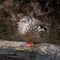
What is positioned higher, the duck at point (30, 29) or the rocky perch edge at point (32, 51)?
the duck at point (30, 29)

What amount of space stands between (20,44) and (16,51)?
1.09 feet

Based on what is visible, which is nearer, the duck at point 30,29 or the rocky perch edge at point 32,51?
the rocky perch edge at point 32,51

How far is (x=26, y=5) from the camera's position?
8844 millimetres

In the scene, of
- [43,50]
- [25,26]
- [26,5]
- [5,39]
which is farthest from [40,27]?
[26,5]

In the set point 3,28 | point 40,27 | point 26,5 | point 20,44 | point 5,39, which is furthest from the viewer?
point 26,5

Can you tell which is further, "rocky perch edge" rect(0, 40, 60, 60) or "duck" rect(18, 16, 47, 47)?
"duck" rect(18, 16, 47, 47)

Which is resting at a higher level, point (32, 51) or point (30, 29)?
point (30, 29)

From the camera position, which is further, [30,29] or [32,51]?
[30,29]

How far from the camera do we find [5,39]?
20.0ft

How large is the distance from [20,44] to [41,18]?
2591 mm

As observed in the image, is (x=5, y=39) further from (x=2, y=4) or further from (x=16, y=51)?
(x=2, y=4)

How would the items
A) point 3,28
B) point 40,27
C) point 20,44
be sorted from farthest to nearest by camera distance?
point 3,28 < point 40,27 < point 20,44

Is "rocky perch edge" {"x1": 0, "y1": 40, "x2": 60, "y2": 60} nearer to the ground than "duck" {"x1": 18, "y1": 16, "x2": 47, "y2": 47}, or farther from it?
nearer to the ground

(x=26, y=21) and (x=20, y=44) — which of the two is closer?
(x=20, y=44)
